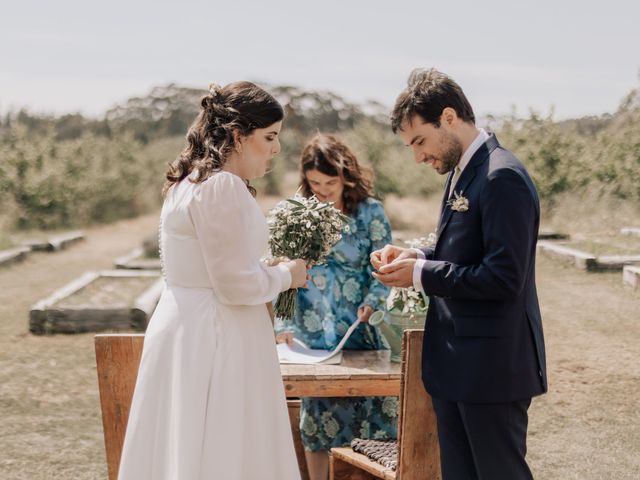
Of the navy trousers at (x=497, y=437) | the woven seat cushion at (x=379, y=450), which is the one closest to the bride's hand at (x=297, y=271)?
the navy trousers at (x=497, y=437)

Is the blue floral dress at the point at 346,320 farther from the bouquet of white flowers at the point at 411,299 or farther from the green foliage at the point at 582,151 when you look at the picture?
the green foliage at the point at 582,151

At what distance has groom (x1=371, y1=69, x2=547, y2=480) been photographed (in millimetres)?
2809

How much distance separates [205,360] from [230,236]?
492 millimetres

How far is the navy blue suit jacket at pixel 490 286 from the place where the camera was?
2.79 m

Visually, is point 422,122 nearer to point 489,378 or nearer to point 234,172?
point 234,172

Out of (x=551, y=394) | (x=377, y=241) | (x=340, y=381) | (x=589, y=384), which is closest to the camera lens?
(x=340, y=381)

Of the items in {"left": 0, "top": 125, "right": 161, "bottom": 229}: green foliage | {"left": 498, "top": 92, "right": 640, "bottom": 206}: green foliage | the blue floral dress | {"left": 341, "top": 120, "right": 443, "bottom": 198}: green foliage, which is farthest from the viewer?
{"left": 341, "top": 120, "right": 443, "bottom": 198}: green foliage

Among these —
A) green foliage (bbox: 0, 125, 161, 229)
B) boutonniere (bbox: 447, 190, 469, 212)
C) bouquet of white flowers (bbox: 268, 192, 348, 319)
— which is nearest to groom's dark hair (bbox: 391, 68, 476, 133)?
boutonniere (bbox: 447, 190, 469, 212)

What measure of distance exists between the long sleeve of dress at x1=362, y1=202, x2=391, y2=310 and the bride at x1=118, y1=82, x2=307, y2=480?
4.40 feet

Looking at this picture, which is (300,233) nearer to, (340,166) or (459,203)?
(340,166)

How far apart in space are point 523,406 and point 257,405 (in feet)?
3.25

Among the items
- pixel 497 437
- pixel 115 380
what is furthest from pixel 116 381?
pixel 497 437

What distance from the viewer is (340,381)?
3863 millimetres

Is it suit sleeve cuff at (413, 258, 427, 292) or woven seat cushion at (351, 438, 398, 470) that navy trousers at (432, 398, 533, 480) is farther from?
woven seat cushion at (351, 438, 398, 470)
